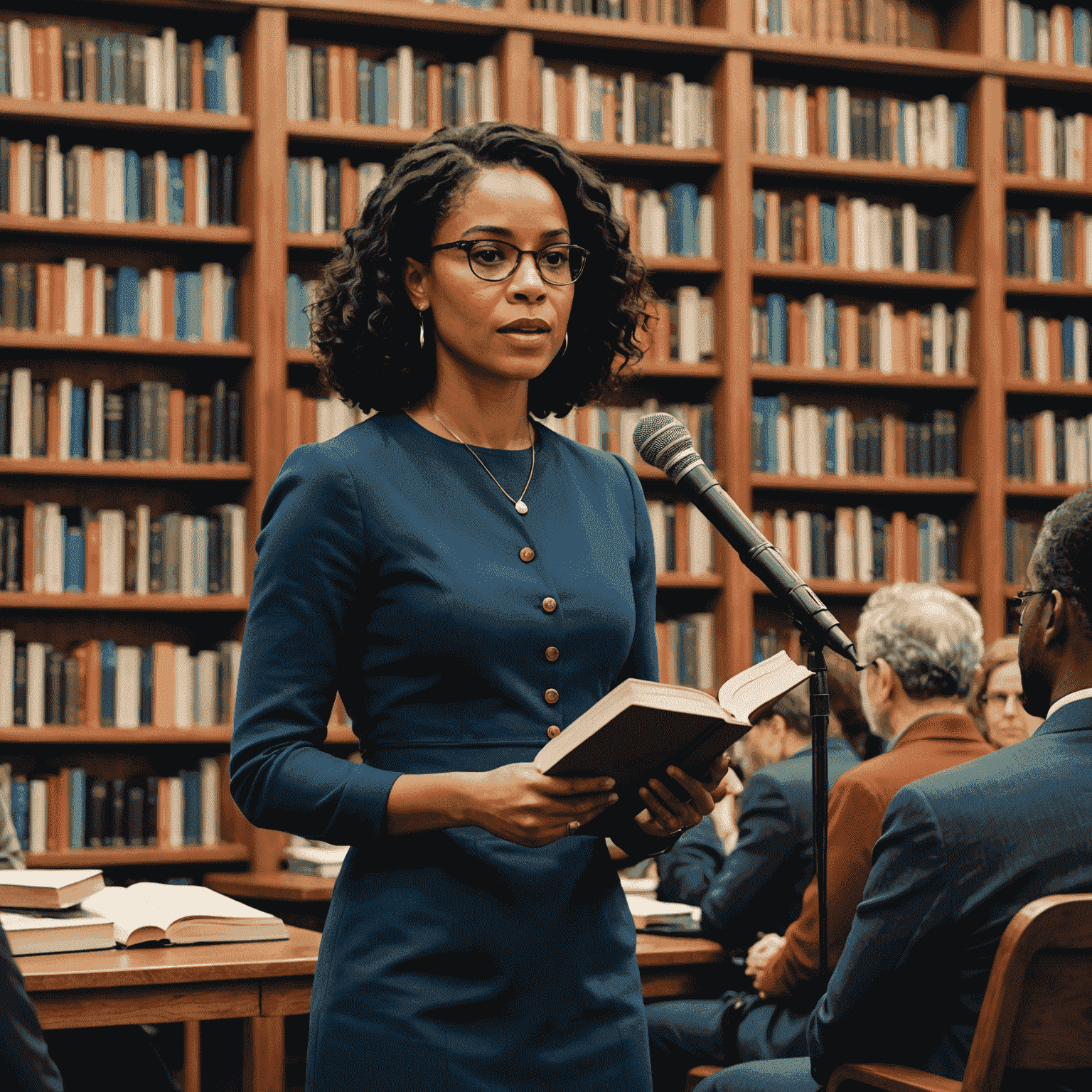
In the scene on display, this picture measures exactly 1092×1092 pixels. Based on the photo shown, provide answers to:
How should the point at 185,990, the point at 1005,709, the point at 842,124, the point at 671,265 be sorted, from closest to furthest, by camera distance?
the point at 185,990 → the point at 1005,709 → the point at 671,265 → the point at 842,124

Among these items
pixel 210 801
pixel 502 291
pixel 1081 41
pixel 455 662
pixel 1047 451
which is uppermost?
pixel 1081 41

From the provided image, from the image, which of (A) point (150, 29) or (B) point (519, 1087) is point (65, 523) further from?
(B) point (519, 1087)

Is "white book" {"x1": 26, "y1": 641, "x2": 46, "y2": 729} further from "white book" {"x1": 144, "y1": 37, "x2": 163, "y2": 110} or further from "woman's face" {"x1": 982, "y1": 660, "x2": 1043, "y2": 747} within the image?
"woman's face" {"x1": 982, "y1": 660, "x2": 1043, "y2": 747}

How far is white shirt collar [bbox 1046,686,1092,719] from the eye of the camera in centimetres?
146

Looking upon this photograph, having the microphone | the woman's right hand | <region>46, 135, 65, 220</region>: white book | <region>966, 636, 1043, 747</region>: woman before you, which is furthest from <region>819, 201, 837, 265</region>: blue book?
the woman's right hand

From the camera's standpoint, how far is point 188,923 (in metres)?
2.00

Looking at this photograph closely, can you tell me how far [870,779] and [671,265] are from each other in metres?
2.61

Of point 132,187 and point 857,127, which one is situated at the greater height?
point 857,127

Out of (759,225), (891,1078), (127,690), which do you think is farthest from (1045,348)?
(891,1078)

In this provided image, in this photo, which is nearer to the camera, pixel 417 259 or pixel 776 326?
pixel 417 259

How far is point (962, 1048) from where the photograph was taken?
154 centimetres

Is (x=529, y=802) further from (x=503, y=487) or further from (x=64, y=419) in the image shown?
(x=64, y=419)

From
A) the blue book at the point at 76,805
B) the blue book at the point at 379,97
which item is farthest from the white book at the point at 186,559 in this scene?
the blue book at the point at 379,97

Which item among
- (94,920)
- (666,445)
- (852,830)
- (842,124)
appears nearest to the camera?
(666,445)
